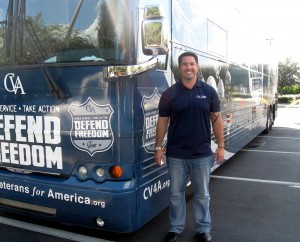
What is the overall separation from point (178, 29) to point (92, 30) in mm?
1181

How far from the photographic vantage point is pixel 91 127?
313 cm

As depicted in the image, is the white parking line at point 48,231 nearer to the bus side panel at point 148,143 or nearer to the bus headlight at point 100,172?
the bus side panel at point 148,143

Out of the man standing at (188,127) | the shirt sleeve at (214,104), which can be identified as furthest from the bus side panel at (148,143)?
the shirt sleeve at (214,104)

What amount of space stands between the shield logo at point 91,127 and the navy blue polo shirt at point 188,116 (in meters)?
0.57

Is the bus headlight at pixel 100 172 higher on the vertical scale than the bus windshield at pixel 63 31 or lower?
lower

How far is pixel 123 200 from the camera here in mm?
3070

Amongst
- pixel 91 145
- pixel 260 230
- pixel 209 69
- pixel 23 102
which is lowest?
pixel 260 230

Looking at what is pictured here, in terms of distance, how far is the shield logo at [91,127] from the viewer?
122 inches

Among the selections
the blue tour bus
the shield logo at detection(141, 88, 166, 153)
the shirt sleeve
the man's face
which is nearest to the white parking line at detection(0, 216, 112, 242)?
the blue tour bus

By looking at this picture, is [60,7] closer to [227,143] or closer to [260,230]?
[260,230]

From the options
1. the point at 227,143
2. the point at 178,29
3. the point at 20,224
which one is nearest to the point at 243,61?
the point at 227,143

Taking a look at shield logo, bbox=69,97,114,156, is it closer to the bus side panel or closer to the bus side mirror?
the bus side panel

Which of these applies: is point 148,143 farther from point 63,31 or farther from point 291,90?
point 291,90

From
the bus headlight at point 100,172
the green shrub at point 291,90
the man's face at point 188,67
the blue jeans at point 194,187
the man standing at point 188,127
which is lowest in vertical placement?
the blue jeans at point 194,187
